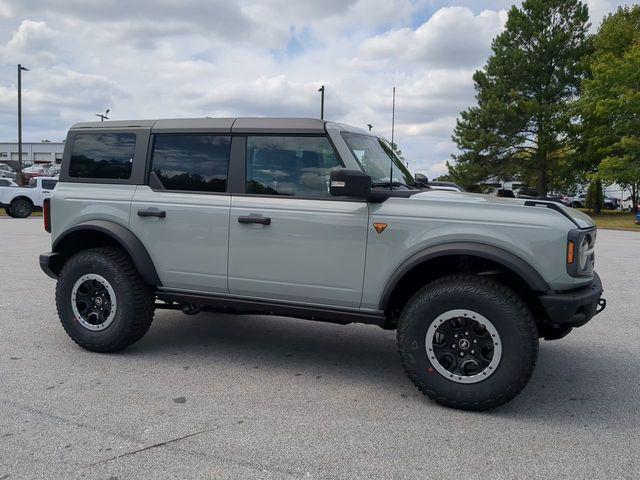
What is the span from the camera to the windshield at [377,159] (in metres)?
4.34

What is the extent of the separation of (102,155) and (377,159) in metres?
2.39

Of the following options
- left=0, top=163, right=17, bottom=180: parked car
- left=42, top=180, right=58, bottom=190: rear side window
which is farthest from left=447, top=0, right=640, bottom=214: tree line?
left=0, top=163, right=17, bottom=180: parked car

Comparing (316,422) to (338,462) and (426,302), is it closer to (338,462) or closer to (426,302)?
(338,462)

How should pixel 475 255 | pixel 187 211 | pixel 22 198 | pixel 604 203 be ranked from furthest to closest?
pixel 604 203, pixel 22 198, pixel 187 211, pixel 475 255

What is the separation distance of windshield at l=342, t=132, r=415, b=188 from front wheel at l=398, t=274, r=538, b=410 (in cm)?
101

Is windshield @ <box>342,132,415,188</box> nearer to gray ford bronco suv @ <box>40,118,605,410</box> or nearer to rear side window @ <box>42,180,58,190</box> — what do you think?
gray ford bronco suv @ <box>40,118,605,410</box>

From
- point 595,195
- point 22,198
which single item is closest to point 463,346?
point 22,198

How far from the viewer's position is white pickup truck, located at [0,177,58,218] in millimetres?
22516

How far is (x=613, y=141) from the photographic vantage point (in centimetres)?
3288

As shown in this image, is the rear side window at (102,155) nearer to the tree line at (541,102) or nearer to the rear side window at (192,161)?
the rear side window at (192,161)

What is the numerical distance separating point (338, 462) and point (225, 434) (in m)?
0.72

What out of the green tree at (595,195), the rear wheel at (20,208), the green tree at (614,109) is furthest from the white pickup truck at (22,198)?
the green tree at (595,195)

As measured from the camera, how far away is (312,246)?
4.14m

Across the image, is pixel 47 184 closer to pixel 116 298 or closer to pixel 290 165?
Answer: pixel 116 298
